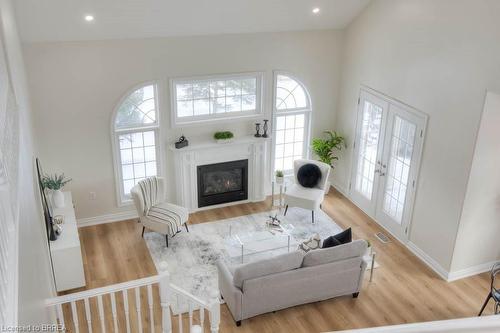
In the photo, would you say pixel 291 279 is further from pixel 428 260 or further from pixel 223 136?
pixel 223 136

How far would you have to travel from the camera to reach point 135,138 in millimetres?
8000

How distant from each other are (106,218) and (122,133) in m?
1.47

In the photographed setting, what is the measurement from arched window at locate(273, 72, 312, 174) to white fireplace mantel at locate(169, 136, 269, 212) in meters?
Result: 0.37

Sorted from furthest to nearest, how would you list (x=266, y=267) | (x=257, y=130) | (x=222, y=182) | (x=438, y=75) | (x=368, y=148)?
(x=222, y=182)
(x=257, y=130)
(x=368, y=148)
(x=438, y=75)
(x=266, y=267)

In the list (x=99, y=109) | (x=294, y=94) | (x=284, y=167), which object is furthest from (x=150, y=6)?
(x=284, y=167)

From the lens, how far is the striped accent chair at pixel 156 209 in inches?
292

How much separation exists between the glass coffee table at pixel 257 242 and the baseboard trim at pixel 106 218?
1834mm

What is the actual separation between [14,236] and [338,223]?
262 inches

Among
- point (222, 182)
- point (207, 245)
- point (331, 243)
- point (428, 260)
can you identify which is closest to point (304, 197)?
point (222, 182)

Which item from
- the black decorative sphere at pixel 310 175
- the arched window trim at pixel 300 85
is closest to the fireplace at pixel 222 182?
the black decorative sphere at pixel 310 175

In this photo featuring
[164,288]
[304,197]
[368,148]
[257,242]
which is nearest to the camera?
[164,288]

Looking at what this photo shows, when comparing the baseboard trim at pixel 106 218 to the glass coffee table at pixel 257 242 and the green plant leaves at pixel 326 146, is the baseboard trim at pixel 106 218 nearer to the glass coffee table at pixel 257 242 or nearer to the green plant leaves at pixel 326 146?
the glass coffee table at pixel 257 242

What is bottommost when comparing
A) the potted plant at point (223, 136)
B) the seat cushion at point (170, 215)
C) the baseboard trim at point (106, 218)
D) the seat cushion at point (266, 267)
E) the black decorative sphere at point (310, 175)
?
the baseboard trim at point (106, 218)

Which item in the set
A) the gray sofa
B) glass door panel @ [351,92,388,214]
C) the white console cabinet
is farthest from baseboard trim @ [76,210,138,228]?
glass door panel @ [351,92,388,214]
